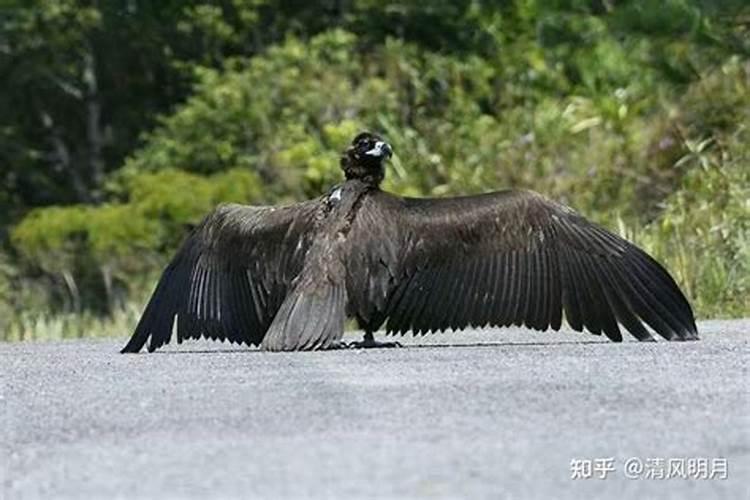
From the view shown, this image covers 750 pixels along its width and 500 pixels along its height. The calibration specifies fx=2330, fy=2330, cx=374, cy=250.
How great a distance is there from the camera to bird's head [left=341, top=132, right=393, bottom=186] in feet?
37.0

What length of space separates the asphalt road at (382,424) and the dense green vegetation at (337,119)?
20.2 ft

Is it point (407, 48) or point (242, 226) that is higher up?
point (407, 48)

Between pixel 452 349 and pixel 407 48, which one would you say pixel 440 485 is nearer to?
pixel 452 349

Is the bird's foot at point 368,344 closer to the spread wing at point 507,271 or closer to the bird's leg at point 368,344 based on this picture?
the bird's leg at point 368,344

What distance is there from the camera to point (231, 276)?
11688 mm

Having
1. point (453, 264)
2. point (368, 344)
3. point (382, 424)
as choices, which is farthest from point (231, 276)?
point (382, 424)

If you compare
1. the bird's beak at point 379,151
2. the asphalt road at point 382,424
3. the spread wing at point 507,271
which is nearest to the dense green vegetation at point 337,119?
the spread wing at point 507,271

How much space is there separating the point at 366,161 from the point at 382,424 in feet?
13.3

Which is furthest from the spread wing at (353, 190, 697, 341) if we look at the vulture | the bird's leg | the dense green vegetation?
the dense green vegetation

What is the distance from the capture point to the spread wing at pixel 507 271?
11.1 m

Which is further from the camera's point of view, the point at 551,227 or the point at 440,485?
the point at 551,227

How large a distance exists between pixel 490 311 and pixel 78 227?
1938 cm

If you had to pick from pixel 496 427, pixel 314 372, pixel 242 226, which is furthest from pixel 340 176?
pixel 496 427

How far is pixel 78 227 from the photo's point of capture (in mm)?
30219
